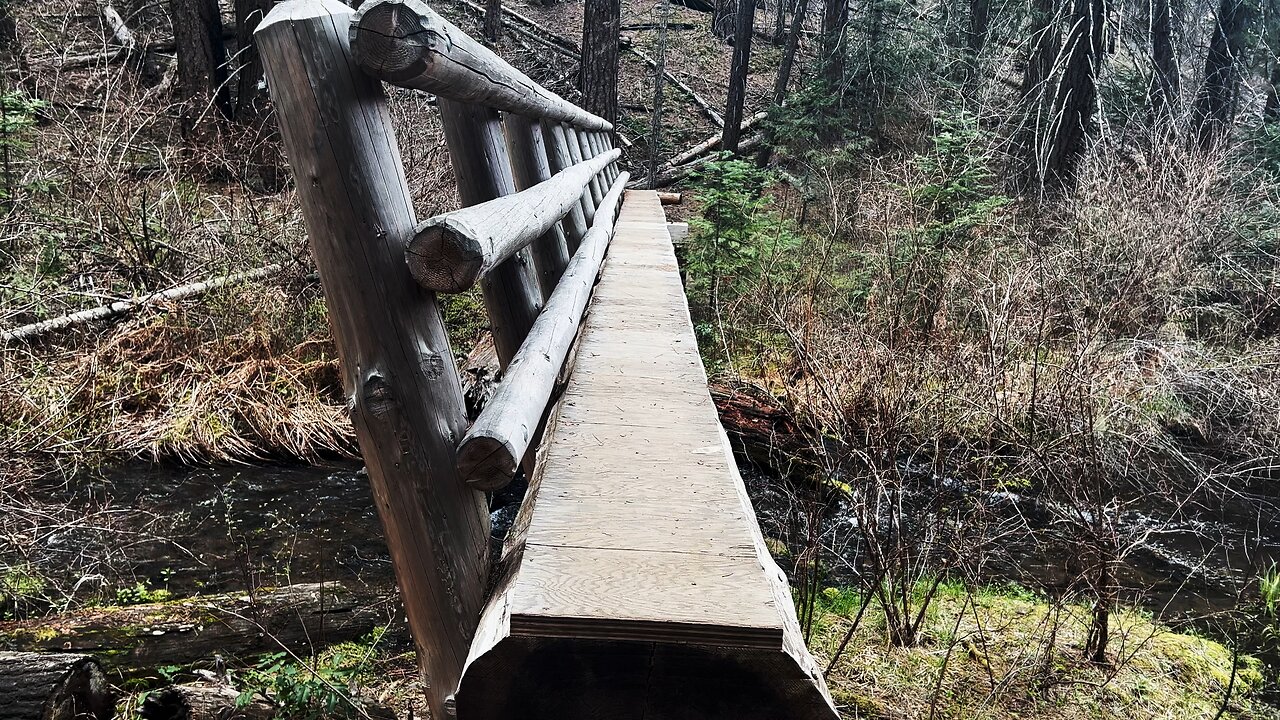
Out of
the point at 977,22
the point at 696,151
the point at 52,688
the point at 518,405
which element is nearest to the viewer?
the point at 518,405

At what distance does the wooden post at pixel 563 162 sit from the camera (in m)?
5.26

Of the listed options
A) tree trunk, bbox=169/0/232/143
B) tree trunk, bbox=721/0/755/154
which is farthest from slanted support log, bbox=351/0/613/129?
tree trunk, bbox=721/0/755/154

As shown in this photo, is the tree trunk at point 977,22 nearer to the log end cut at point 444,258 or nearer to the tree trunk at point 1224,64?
the tree trunk at point 1224,64

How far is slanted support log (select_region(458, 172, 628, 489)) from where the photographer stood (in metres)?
1.87

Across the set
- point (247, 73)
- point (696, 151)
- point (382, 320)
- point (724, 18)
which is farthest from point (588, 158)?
point (724, 18)

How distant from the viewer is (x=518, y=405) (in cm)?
203

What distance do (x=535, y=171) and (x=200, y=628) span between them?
281cm

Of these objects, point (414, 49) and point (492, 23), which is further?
point (492, 23)

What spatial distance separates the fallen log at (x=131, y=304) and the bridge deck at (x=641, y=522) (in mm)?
5177

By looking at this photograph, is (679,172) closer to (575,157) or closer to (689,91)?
(689,91)

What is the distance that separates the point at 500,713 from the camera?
4.57ft

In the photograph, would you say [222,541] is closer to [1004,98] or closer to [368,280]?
[368,280]

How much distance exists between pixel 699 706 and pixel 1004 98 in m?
14.8

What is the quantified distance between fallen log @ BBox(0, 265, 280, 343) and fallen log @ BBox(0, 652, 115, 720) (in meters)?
3.72
